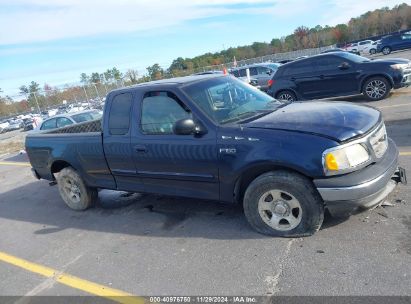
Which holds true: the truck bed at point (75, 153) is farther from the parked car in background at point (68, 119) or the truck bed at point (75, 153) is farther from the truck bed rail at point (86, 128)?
the parked car in background at point (68, 119)

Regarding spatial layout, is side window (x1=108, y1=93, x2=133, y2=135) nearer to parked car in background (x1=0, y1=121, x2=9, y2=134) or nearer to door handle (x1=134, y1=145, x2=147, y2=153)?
door handle (x1=134, y1=145, x2=147, y2=153)

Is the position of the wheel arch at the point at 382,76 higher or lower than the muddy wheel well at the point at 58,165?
lower

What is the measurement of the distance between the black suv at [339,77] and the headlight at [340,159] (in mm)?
8431

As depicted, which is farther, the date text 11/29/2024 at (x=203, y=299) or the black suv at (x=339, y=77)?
the black suv at (x=339, y=77)

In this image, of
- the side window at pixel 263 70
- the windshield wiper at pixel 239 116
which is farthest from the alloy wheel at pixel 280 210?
the side window at pixel 263 70

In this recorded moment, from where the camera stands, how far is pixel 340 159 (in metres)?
3.74

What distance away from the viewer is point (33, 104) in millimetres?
35625

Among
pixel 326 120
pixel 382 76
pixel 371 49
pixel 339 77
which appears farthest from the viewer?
pixel 371 49

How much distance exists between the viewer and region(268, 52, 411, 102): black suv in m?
11.4

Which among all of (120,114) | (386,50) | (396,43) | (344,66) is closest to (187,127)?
(120,114)

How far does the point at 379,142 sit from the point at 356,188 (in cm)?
74

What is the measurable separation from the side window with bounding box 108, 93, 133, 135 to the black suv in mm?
7613

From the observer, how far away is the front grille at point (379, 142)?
4.00 m

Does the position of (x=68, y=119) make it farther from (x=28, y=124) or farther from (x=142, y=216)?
(x=28, y=124)
